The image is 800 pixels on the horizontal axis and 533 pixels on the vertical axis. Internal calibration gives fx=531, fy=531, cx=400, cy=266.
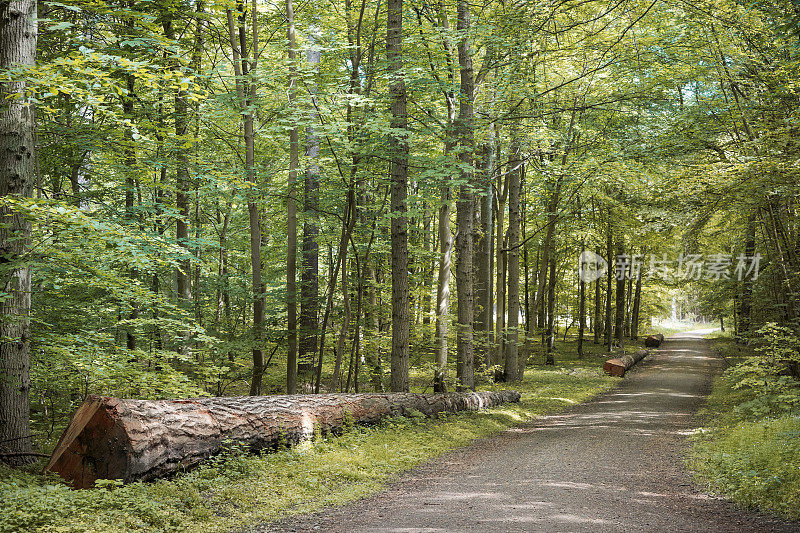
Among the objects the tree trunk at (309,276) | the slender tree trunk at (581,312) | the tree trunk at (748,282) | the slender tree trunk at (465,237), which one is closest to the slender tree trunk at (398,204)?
the tree trunk at (309,276)

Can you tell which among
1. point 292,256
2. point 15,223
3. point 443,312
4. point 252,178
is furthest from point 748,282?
point 15,223

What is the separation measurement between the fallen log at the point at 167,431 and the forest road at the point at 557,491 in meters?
1.62

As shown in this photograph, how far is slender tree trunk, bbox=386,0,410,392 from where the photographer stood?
402 inches

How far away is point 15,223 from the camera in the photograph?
20.4 feet

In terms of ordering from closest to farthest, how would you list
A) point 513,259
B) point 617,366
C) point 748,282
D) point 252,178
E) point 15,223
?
point 15,223
point 252,178
point 513,259
point 748,282
point 617,366

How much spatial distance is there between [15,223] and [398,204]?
242 inches

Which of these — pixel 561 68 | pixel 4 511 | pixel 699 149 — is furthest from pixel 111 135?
pixel 561 68

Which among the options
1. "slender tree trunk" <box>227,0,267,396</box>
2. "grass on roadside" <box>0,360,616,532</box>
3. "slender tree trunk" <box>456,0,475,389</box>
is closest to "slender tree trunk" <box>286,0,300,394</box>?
"slender tree trunk" <box>227,0,267,396</box>

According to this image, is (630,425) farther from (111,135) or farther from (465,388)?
(111,135)

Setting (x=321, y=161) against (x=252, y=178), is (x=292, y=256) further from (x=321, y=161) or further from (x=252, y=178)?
(x=321, y=161)

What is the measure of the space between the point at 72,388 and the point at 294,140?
6216 mm

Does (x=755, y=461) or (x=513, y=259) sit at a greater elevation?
(x=513, y=259)

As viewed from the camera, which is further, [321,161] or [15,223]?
[321,161]

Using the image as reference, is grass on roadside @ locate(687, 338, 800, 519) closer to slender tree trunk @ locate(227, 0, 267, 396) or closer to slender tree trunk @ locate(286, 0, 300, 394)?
slender tree trunk @ locate(286, 0, 300, 394)
